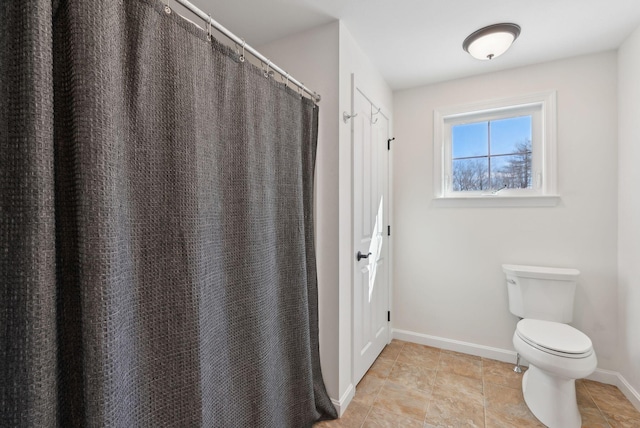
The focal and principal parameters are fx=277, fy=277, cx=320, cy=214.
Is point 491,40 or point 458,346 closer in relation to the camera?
point 491,40

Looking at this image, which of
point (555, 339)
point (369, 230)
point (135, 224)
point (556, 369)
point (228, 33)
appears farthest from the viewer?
point (369, 230)

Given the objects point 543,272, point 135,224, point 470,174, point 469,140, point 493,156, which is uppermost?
point 469,140

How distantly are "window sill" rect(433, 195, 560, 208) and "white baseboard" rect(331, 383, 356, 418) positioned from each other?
1611 mm

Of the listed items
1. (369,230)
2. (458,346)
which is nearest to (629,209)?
(458,346)

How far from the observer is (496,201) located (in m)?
2.22

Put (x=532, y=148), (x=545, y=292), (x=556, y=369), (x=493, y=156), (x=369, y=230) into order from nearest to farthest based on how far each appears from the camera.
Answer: (x=556, y=369), (x=545, y=292), (x=369, y=230), (x=532, y=148), (x=493, y=156)

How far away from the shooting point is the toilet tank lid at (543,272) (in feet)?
6.23

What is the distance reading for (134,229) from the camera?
0.80m

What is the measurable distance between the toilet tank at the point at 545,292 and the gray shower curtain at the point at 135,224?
70.0 inches

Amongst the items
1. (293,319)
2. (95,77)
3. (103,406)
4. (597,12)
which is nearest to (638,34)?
(597,12)

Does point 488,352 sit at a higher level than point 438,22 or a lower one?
lower

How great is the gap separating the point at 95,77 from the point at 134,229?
40 cm

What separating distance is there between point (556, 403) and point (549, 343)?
1.07 feet

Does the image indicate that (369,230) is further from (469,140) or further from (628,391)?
(628,391)
